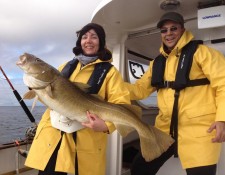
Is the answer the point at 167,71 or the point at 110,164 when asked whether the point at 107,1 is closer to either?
the point at 167,71

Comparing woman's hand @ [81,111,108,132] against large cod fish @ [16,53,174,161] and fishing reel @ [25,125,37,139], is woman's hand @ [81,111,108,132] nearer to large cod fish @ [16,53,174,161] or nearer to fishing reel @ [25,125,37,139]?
large cod fish @ [16,53,174,161]

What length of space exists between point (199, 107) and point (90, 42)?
1.45m

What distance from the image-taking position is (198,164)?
2.99 meters

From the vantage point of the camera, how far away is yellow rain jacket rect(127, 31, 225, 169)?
2.98 metres

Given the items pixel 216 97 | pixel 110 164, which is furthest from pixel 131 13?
pixel 110 164

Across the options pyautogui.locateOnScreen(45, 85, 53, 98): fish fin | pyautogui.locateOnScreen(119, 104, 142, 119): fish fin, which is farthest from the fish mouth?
pyautogui.locateOnScreen(119, 104, 142, 119): fish fin

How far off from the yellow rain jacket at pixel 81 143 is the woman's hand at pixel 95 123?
0.07 meters

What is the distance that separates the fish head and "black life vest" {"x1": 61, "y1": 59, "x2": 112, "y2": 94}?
40cm

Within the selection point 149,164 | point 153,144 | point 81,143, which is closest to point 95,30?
point 81,143

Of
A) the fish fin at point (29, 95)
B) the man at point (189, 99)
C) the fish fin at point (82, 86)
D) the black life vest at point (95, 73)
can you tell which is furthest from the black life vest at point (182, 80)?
the fish fin at point (29, 95)

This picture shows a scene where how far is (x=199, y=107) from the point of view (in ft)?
10.2

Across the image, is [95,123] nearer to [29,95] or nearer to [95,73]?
[95,73]

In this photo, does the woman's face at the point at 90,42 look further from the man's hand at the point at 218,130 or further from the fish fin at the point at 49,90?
the man's hand at the point at 218,130

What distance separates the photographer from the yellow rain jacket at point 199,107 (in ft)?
9.77
